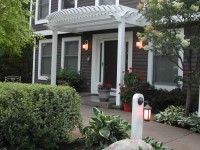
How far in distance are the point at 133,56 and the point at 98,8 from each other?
7.06 feet

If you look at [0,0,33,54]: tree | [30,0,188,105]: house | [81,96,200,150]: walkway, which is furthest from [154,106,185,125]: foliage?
[0,0,33,54]: tree

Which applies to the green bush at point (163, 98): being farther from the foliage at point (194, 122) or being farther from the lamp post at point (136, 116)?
the lamp post at point (136, 116)

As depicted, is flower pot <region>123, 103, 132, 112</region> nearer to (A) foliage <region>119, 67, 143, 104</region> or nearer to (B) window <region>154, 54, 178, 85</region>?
(A) foliage <region>119, 67, 143, 104</region>

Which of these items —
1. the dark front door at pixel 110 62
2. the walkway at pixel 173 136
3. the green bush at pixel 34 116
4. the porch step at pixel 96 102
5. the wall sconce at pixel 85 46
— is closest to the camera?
the green bush at pixel 34 116

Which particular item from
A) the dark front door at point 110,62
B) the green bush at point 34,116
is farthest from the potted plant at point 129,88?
the green bush at point 34,116

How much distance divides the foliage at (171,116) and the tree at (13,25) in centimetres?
492

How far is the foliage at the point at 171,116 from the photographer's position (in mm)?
7781

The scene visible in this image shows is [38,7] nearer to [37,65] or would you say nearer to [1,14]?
[37,65]

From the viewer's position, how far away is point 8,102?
507 cm

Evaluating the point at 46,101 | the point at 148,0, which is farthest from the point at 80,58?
the point at 46,101

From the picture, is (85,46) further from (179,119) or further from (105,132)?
(105,132)

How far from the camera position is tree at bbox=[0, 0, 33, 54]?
31.3ft

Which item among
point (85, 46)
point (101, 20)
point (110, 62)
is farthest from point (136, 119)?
point (85, 46)

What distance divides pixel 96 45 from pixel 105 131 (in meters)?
7.54
